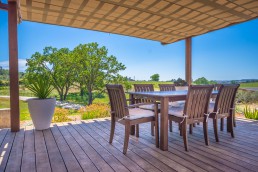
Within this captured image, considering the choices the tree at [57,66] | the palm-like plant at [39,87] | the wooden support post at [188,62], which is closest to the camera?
the palm-like plant at [39,87]

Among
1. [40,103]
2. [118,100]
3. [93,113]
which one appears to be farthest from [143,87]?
[40,103]

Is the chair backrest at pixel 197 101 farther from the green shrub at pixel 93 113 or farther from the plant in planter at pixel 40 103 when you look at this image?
the green shrub at pixel 93 113

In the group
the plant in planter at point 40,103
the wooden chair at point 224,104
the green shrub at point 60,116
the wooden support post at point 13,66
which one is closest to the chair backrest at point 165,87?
the wooden chair at point 224,104

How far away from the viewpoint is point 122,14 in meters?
4.00

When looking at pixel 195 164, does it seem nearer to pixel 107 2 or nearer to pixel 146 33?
pixel 107 2

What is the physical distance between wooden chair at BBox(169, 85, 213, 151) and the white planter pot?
2.49 meters

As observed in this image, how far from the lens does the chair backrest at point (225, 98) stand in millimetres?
2812

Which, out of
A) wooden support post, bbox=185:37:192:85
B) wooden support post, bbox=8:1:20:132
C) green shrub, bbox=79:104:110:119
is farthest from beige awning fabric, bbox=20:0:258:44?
green shrub, bbox=79:104:110:119

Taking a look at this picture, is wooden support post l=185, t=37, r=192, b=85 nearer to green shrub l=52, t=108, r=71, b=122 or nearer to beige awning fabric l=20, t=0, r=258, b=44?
beige awning fabric l=20, t=0, r=258, b=44

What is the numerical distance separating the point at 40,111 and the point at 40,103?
0.18 meters

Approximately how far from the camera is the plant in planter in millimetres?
3625

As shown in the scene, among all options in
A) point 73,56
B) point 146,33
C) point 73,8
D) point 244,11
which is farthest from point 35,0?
point 73,56

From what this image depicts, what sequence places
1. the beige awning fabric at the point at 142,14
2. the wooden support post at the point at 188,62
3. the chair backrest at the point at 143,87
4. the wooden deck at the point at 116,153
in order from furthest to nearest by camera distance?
1. the wooden support post at the point at 188,62
2. the chair backrest at the point at 143,87
3. the beige awning fabric at the point at 142,14
4. the wooden deck at the point at 116,153

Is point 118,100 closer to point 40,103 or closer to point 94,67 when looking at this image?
point 40,103
